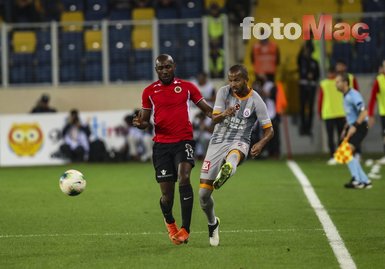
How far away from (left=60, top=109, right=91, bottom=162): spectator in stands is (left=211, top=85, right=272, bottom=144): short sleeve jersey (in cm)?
1352

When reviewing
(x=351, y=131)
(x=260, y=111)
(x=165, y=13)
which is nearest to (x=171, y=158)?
(x=260, y=111)

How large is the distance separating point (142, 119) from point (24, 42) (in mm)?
15917

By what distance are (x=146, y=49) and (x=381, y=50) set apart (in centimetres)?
567

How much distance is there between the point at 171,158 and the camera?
36.3ft

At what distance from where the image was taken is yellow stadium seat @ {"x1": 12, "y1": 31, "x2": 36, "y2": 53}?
26.4 m

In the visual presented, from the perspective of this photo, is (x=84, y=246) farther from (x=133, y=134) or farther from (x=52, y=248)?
(x=133, y=134)

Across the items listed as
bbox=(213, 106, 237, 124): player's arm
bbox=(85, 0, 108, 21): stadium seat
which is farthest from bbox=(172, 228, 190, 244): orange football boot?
bbox=(85, 0, 108, 21): stadium seat

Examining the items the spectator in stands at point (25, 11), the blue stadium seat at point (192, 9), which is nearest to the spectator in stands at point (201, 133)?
the blue stadium seat at point (192, 9)

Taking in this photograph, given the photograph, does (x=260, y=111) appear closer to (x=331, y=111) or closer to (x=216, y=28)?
(x=331, y=111)

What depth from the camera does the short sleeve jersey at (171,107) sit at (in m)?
11.1

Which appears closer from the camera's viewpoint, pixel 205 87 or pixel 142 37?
pixel 205 87

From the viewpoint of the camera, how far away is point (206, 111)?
36.4 feet

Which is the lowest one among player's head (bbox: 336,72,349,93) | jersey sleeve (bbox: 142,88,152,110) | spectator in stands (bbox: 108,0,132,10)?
player's head (bbox: 336,72,349,93)

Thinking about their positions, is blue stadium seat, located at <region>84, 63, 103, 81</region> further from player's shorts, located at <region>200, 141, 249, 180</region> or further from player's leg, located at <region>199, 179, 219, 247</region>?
player's leg, located at <region>199, 179, 219, 247</region>
